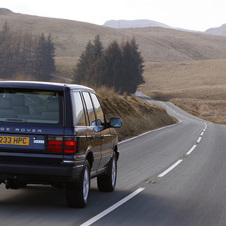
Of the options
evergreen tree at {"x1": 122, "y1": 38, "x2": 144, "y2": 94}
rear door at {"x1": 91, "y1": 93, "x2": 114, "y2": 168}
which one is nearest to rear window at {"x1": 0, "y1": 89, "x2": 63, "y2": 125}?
rear door at {"x1": 91, "y1": 93, "x2": 114, "y2": 168}

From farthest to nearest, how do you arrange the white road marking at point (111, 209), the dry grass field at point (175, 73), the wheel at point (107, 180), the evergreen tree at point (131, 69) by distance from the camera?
1. the evergreen tree at point (131, 69)
2. the dry grass field at point (175, 73)
3. the wheel at point (107, 180)
4. the white road marking at point (111, 209)

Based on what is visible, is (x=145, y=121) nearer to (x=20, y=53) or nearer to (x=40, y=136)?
(x=40, y=136)

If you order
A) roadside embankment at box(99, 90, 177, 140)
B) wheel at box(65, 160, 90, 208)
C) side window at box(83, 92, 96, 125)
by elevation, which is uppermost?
side window at box(83, 92, 96, 125)

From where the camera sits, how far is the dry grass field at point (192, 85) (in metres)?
89.7

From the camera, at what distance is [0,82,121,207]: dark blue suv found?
24.2 ft

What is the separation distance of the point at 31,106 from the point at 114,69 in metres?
88.3

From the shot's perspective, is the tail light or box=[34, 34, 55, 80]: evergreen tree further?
box=[34, 34, 55, 80]: evergreen tree

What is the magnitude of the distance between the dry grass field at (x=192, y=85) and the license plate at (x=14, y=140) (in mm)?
69415

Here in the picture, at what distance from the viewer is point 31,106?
788 cm

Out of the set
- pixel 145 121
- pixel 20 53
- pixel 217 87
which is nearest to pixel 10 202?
pixel 145 121

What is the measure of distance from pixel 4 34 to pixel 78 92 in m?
134

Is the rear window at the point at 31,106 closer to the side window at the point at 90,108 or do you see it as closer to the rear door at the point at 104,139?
the side window at the point at 90,108

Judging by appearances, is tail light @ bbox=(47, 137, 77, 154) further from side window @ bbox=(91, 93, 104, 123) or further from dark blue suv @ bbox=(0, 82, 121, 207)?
side window @ bbox=(91, 93, 104, 123)

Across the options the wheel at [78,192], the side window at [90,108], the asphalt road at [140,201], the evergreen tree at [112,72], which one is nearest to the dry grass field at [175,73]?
the evergreen tree at [112,72]
